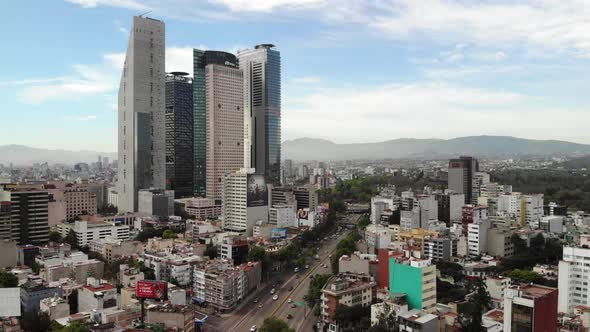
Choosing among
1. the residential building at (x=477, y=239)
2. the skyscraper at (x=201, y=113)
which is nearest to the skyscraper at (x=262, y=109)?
the skyscraper at (x=201, y=113)

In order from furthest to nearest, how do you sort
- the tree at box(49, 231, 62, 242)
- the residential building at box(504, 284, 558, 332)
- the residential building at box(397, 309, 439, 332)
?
1. the tree at box(49, 231, 62, 242)
2. the residential building at box(397, 309, 439, 332)
3. the residential building at box(504, 284, 558, 332)

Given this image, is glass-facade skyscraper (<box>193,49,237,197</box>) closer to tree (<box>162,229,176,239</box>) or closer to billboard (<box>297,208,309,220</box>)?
billboard (<box>297,208,309,220</box>)

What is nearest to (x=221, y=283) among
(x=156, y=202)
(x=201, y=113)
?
(x=156, y=202)

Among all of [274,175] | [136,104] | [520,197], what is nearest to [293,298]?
[520,197]

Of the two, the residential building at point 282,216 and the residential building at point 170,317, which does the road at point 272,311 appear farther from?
the residential building at point 282,216

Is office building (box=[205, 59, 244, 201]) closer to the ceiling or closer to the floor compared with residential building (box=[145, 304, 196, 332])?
closer to the ceiling

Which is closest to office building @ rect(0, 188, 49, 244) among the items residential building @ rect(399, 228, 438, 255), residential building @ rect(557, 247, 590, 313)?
residential building @ rect(399, 228, 438, 255)

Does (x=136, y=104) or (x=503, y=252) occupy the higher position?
(x=136, y=104)

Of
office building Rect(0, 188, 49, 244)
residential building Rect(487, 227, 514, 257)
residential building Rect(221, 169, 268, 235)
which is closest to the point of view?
residential building Rect(487, 227, 514, 257)

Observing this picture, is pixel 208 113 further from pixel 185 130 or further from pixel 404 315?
pixel 404 315
